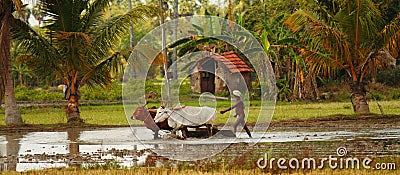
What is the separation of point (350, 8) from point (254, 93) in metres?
11.1

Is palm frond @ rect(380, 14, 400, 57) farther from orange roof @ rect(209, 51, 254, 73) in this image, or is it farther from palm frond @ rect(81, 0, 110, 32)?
palm frond @ rect(81, 0, 110, 32)

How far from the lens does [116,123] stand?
18.5 metres

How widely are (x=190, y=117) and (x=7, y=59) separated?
627 cm

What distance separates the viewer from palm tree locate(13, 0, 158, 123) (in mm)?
17016

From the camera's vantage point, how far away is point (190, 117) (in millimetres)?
12180

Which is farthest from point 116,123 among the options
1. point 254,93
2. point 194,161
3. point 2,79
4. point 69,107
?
point 254,93

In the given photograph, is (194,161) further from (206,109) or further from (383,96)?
(383,96)

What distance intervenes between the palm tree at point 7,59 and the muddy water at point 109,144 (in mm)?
1466

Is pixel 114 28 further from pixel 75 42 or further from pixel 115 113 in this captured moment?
pixel 115 113

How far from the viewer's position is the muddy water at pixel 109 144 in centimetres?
1039

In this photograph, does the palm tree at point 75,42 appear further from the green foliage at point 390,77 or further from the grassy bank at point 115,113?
the green foliage at point 390,77

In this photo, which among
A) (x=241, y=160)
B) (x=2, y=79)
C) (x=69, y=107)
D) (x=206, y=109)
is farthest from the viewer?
(x=69, y=107)

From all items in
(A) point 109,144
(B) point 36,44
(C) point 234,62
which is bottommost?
(A) point 109,144

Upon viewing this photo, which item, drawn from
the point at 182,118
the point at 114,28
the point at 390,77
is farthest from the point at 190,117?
the point at 390,77
